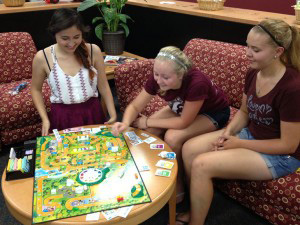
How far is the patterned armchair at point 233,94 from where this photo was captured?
1.49 metres

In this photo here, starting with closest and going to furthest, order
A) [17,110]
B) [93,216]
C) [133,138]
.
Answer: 1. [93,216]
2. [133,138]
3. [17,110]

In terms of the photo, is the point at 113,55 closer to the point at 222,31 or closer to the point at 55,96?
the point at 222,31

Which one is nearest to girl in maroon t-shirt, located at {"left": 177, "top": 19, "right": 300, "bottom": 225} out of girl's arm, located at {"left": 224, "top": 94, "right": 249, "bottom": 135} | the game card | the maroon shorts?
girl's arm, located at {"left": 224, "top": 94, "right": 249, "bottom": 135}

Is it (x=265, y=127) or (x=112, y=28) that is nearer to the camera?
(x=265, y=127)

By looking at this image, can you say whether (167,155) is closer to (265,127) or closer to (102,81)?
(265,127)

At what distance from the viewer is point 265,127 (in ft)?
5.19

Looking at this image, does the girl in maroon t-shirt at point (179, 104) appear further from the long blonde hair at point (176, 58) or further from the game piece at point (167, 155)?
the game piece at point (167, 155)

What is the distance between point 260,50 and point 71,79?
1091 mm

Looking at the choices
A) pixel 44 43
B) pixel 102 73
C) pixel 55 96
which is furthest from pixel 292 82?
pixel 44 43

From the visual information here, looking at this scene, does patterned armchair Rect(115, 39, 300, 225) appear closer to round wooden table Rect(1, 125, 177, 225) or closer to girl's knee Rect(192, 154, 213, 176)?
girl's knee Rect(192, 154, 213, 176)

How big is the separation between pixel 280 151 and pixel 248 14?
1452mm

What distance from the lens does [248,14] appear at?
2510 millimetres

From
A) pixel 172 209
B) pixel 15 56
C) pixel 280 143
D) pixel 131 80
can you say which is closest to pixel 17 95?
pixel 15 56

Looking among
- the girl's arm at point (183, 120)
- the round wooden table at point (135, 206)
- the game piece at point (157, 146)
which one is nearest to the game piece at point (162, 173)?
the round wooden table at point (135, 206)
